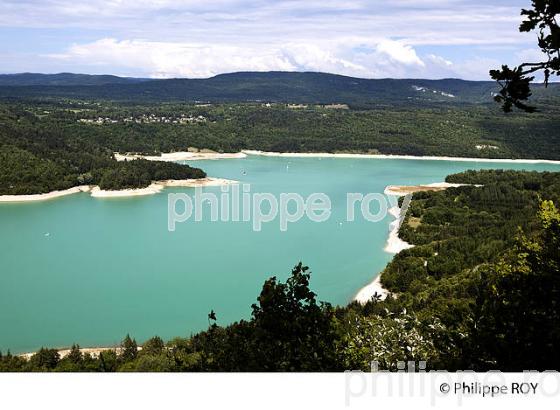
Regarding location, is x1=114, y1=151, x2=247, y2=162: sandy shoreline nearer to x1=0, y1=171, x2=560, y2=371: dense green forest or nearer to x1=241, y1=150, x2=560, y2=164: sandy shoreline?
x1=241, y1=150, x2=560, y2=164: sandy shoreline

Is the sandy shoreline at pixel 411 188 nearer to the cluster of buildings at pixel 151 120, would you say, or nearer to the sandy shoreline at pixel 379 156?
the sandy shoreline at pixel 379 156

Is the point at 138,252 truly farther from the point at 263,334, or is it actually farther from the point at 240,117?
the point at 240,117

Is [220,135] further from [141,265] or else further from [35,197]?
[141,265]

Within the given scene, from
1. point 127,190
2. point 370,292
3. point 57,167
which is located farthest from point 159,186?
point 370,292

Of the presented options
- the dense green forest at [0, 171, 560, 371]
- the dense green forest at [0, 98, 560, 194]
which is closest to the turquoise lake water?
the dense green forest at [0, 98, 560, 194]

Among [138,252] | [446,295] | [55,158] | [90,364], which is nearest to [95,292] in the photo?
[138,252]
